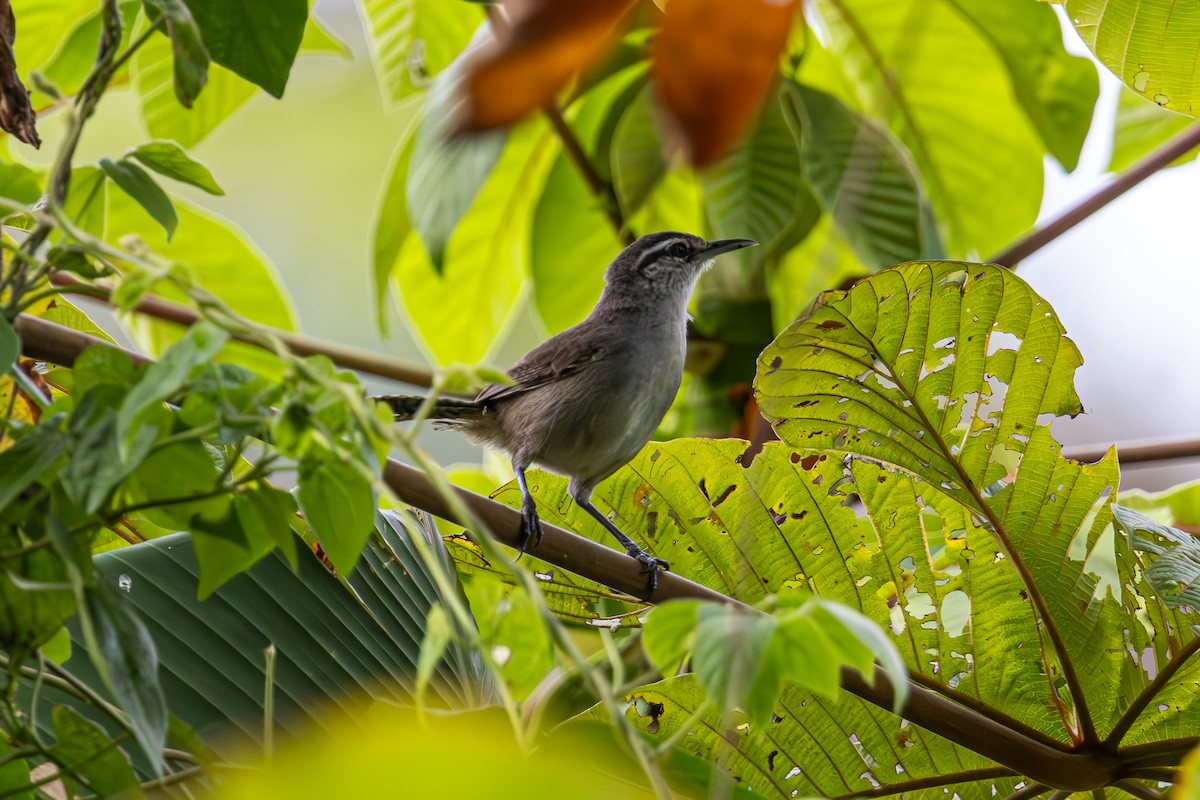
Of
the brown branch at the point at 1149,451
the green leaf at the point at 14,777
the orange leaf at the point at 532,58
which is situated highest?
the orange leaf at the point at 532,58

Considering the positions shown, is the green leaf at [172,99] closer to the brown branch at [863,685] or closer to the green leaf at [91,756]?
the brown branch at [863,685]

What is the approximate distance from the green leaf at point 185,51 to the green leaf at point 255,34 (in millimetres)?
119

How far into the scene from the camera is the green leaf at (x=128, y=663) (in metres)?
0.68

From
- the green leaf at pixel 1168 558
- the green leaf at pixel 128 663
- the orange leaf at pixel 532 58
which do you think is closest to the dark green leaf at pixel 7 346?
the green leaf at pixel 128 663

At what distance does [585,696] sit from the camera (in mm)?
1367

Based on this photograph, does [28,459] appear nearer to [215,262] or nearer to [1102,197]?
[215,262]

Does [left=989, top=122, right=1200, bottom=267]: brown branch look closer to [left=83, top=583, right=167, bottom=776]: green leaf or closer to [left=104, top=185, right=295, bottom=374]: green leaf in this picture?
[left=104, top=185, right=295, bottom=374]: green leaf

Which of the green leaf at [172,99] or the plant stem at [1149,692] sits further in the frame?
the green leaf at [172,99]

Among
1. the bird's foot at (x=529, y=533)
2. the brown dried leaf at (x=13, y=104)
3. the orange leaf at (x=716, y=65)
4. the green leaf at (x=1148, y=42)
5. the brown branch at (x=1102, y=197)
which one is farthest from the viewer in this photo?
the brown branch at (x=1102, y=197)

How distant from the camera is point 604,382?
2584 mm

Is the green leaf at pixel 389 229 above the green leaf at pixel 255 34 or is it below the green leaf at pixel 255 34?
below

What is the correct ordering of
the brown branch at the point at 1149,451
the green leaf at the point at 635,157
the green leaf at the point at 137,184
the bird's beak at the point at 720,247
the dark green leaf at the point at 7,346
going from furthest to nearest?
1. the bird's beak at the point at 720,247
2. the green leaf at the point at 635,157
3. the brown branch at the point at 1149,451
4. the green leaf at the point at 137,184
5. the dark green leaf at the point at 7,346

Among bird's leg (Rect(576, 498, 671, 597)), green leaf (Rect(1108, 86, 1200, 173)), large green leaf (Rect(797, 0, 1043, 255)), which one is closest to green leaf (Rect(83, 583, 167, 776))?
bird's leg (Rect(576, 498, 671, 597))

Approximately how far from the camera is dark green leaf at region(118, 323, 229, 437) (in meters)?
0.67
